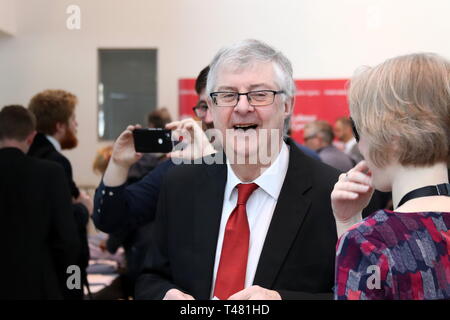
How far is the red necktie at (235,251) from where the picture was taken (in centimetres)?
149

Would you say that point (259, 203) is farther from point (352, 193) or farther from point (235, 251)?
point (352, 193)

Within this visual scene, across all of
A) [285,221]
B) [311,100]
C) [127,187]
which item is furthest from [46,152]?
[311,100]

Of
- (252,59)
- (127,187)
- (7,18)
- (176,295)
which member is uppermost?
(7,18)

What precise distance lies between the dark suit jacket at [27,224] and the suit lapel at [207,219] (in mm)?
796

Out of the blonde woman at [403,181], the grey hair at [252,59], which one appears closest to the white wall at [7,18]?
the grey hair at [252,59]

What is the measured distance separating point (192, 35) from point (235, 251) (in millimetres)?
2890

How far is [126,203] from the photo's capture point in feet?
6.25

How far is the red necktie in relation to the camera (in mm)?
1489

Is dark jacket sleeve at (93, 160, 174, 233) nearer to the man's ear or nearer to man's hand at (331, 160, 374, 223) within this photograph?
the man's ear

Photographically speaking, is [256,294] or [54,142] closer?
[256,294]

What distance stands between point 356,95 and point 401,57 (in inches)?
4.7

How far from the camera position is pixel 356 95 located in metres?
1.14

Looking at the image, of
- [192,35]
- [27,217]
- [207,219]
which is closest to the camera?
[207,219]

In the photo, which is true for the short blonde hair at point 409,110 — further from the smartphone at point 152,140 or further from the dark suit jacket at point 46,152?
the dark suit jacket at point 46,152
